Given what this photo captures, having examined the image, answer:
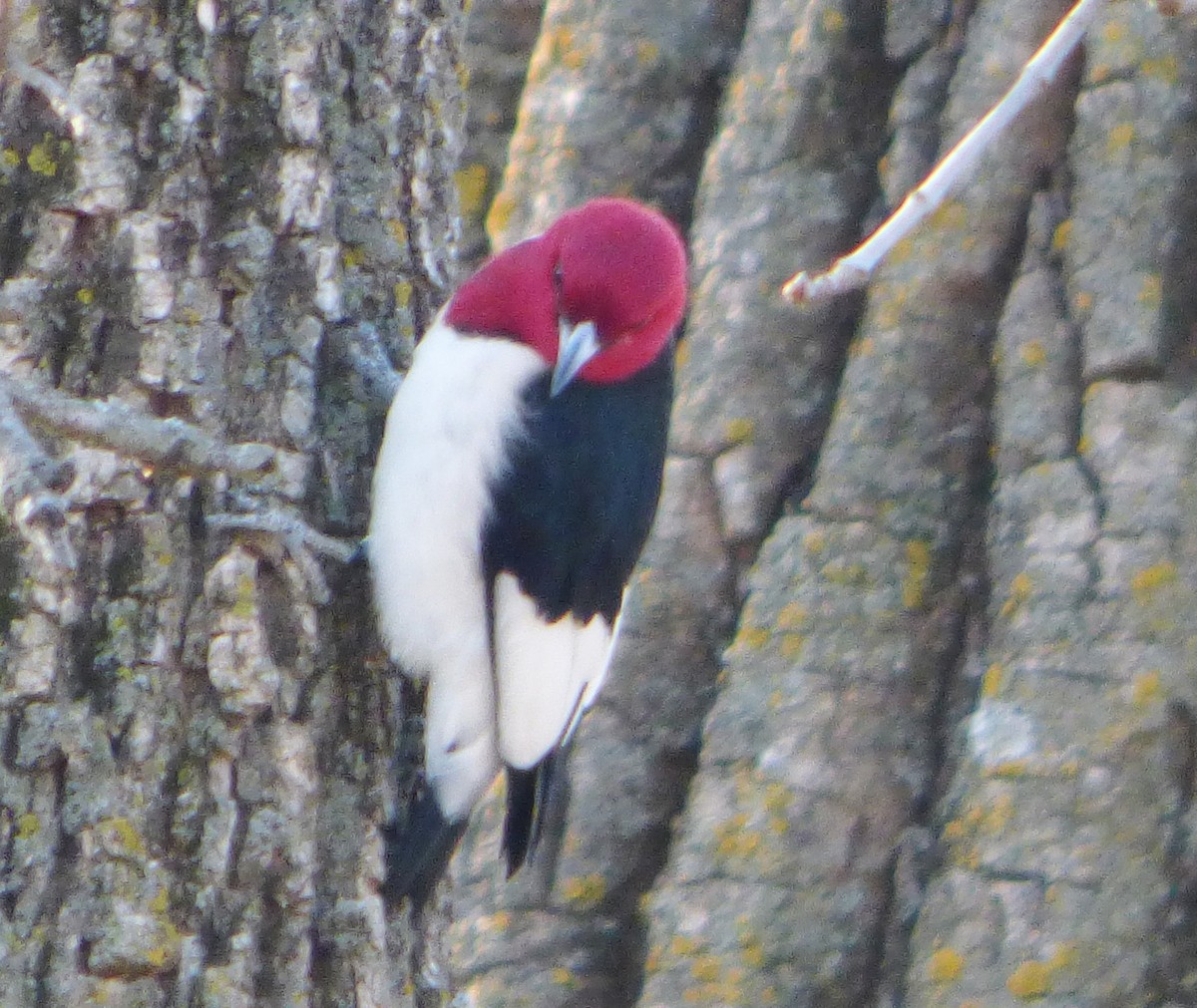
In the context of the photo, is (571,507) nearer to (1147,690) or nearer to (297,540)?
(297,540)

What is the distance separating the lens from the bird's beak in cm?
198

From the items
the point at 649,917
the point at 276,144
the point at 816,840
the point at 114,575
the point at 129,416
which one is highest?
the point at 276,144

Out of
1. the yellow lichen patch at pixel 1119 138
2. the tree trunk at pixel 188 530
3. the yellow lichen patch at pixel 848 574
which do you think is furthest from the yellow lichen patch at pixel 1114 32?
the tree trunk at pixel 188 530

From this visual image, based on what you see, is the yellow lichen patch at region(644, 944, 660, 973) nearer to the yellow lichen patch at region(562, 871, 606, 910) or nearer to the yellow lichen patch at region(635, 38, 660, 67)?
the yellow lichen patch at region(562, 871, 606, 910)

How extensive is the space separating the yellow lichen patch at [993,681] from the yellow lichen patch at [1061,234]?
1.95 ft

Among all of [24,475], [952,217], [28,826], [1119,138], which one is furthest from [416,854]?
[1119,138]

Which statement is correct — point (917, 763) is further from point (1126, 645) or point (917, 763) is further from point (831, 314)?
point (831, 314)

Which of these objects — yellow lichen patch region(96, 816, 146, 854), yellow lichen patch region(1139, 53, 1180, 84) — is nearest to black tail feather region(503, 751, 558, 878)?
yellow lichen patch region(96, 816, 146, 854)

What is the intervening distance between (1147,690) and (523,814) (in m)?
0.80

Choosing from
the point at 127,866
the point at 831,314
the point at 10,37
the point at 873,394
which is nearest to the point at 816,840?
the point at 873,394

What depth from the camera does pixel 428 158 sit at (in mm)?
1901

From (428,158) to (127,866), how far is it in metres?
0.90

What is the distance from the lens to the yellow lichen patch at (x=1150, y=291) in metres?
2.11

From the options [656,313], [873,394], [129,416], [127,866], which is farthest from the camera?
[873,394]
